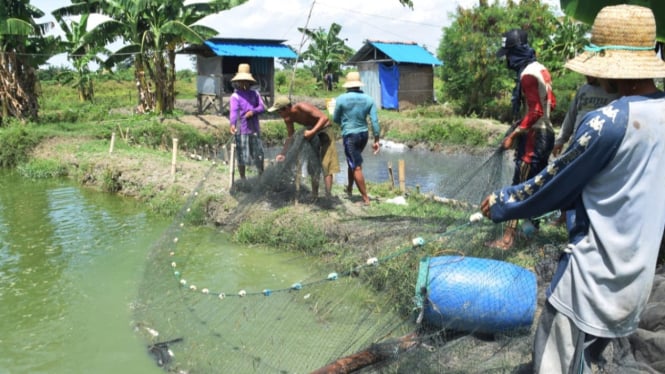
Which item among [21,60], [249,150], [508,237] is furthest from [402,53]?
[508,237]

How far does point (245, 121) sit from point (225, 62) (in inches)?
611

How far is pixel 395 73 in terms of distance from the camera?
2258 centimetres

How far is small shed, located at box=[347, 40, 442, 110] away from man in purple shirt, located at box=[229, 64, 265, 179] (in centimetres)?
1556

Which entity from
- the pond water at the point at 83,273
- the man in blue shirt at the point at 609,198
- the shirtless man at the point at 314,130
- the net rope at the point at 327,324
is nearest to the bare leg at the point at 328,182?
the shirtless man at the point at 314,130

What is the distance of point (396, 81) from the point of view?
2259 centimetres

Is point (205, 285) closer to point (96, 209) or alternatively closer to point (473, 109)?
point (96, 209)

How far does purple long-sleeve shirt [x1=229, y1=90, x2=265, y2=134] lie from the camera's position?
23.1 ft

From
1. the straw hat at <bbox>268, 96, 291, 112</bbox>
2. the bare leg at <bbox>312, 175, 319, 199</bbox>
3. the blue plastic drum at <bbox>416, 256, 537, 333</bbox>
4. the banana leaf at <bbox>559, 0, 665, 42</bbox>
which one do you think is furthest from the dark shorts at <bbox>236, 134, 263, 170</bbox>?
the blue plastic drum at <bbox>416, 256, 537, 333</bbox>

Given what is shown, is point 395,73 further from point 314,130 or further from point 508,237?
point 508,237

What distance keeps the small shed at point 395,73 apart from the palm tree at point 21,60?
39.4 feet

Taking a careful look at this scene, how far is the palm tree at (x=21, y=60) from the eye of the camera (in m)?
14.9

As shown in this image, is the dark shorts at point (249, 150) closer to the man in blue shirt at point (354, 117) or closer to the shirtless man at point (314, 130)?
the shirtless man at point (314, 130)

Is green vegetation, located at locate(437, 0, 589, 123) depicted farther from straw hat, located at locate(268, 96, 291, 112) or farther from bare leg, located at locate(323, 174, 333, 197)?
straw hat, located at locate(268, 96, 291, 112)

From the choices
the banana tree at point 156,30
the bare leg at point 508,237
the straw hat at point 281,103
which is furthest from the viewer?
the banana tree at point 156,30
